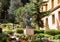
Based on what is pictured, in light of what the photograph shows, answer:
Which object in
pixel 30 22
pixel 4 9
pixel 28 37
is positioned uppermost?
Answer: pixel 4 9

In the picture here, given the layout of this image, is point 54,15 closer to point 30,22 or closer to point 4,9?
point 30,22

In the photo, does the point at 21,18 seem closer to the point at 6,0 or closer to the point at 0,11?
the point at 0,11

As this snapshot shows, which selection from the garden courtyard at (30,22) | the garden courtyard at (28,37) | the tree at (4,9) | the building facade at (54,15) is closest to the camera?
Result: the garden courtyard at (28,37)

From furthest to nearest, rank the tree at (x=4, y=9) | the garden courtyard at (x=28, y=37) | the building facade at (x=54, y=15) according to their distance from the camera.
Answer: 1. the tree at (x=4, y=9)
2. the building facade at (x=54, y=15)
3. the garden courtyard at (x=28, y=37)

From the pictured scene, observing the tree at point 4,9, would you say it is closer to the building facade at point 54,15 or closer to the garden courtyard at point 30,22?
the garden courtyard at point 30,22

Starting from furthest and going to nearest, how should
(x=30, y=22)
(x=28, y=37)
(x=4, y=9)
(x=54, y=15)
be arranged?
(x=4, y=9), (x=54, y=15), (x=30, y=22), (x=28, y=37)

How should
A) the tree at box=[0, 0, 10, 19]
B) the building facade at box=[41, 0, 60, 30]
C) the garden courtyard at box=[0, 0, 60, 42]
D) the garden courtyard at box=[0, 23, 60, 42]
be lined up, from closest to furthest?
the garden courtyard at box=[0, 23, 60, 42], the garden courtyard at box=[0, 0, 60, 42], the building facade at box=[41, 0, 60, 30], the tree at box=[0, 0, 10, 19]

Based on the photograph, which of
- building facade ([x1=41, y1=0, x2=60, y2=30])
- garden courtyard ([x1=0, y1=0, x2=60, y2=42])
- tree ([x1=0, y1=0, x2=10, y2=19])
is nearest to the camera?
garden courtyard ([x1=0, y1=0, x2=60, y2=42])

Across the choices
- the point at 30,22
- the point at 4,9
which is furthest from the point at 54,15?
the point at 4,9

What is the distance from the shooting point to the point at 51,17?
3472cm

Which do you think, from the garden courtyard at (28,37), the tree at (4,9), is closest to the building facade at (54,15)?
the garden courtyard at (28,37)

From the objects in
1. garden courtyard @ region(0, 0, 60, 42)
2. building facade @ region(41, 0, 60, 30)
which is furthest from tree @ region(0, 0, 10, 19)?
building facade @ region(41, 0, 60, 30)

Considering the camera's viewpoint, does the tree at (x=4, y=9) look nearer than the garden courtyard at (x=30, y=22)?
No

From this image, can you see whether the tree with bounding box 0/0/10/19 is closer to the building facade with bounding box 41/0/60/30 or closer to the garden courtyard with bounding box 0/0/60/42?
the garden courtyard with bounding box 0/0/60/42
